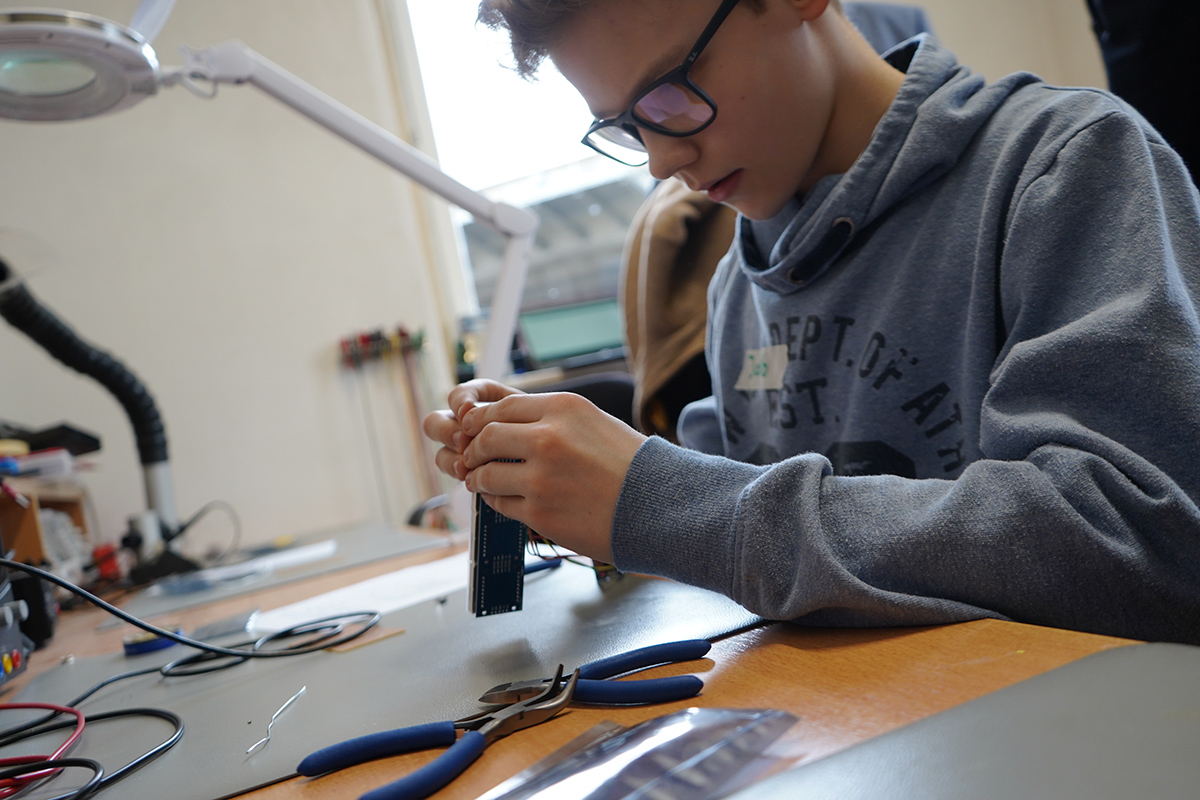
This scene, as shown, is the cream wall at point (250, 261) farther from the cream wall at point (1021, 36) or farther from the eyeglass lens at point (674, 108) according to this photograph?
the eyeglass lens at point (674, 108)

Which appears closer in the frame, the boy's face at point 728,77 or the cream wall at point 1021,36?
the boy's face at point 728,77

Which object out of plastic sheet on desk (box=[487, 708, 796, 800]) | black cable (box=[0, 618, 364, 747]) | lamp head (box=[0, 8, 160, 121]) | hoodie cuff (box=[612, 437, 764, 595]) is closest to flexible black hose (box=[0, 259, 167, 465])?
lamp head (box=[0, 8, 160, 121])

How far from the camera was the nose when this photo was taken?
694mm

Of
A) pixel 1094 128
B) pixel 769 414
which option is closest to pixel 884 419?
pixel 769 414

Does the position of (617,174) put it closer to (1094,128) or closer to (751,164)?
(751,164)

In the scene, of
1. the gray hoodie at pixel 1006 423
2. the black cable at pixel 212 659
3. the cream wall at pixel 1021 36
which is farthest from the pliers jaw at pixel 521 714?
the cream wall at pixel 1021 36

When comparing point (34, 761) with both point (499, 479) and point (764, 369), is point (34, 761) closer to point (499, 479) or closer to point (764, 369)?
point (499, 479)

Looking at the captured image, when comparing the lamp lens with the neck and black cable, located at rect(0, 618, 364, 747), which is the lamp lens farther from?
the neck

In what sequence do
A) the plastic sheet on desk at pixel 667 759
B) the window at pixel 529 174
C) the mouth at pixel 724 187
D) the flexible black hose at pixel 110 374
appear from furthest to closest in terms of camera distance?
the window at pixel 529 174 → the flexible black hose at pixel 110 374 → the mouth at pixel 724 187 → the plastic sheet on desk at pixel 667 759

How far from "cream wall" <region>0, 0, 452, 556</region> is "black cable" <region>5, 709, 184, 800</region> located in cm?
158

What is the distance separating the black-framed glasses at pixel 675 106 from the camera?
2.10 feet

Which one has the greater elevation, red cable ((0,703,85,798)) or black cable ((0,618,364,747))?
red cable ((0,703,85,798))

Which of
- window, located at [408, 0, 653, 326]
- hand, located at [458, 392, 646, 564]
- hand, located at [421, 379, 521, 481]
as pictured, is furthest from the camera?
window, located at [408, 0, 653, 326]

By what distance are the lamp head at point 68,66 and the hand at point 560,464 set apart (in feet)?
2.44
